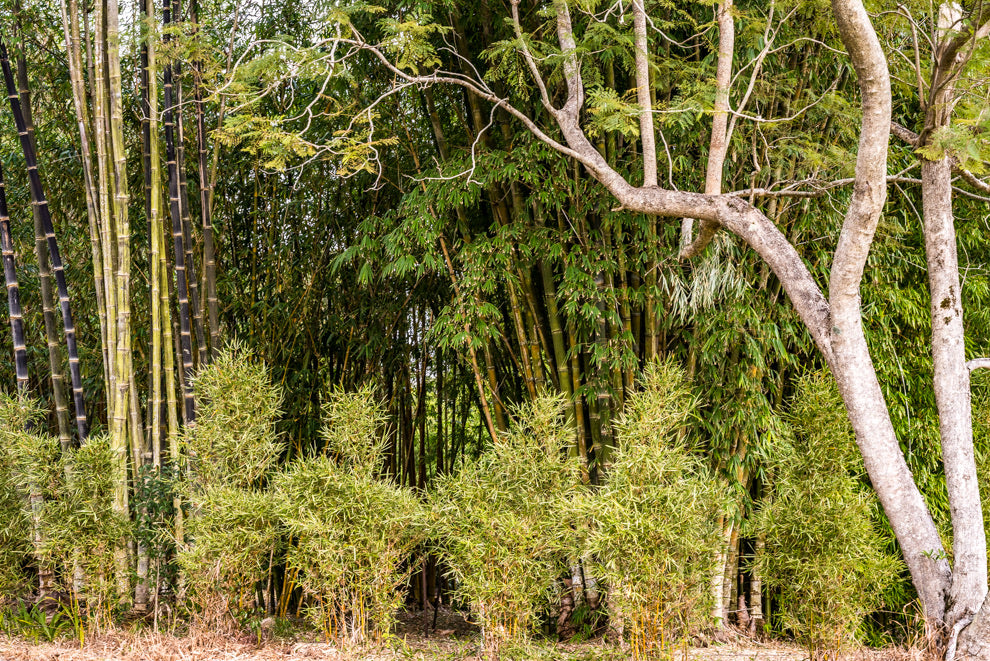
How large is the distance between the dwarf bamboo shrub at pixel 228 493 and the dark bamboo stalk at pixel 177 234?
0.18 m

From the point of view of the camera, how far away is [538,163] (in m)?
4.00

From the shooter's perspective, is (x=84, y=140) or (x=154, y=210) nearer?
(x=154, y=210)

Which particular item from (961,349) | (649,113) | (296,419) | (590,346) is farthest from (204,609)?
(961,349)

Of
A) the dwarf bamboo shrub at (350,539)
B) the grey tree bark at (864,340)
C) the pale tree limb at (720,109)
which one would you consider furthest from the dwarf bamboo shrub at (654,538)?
the dwarf bamboo shrub at (350,539)

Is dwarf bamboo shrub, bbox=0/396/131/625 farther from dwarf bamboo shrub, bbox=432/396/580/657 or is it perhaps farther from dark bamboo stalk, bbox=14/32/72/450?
dwarf bamboo shrub, bbox=432/396/580/657

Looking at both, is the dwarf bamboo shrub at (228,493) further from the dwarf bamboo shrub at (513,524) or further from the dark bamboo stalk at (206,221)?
the dwarf bamboo shrub at (513,524)

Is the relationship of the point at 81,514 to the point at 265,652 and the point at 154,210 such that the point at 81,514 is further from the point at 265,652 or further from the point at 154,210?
the point at 154,210

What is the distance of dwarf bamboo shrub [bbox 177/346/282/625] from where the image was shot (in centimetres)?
348

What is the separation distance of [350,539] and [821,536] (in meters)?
2.03

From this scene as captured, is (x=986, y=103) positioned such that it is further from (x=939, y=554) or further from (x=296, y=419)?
(x=296, y=419)

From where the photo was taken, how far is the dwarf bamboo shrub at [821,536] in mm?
3168

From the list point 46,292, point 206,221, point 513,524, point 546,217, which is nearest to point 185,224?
point 206,221

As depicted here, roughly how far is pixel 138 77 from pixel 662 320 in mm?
3600

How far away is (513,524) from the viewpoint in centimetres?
323
